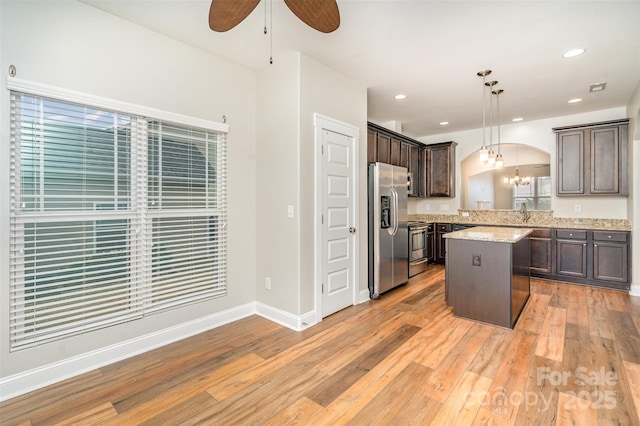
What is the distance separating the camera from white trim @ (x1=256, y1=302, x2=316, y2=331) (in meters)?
3.11

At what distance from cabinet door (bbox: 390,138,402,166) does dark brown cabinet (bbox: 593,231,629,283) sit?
10.3ft

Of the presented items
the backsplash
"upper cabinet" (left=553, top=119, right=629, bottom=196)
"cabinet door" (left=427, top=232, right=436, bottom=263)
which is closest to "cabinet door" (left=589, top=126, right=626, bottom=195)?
"upper cabinet" (left=553, top=119, right=629, bottom=196)

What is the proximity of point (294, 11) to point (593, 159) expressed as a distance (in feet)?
17.7

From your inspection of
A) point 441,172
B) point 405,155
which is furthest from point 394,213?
point 441,172

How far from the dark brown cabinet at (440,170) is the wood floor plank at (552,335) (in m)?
3.10

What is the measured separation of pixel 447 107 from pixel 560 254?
3.00 metres

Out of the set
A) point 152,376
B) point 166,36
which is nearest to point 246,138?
point 166,36

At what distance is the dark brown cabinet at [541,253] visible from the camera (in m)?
5.01

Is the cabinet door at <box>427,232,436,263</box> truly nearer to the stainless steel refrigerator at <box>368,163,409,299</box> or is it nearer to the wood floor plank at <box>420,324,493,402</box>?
the stainless steel refrigerator at <box>368,163,409,299</box>

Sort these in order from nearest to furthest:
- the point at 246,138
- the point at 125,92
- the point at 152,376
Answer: the point at 152,376 < the point at 125,92 < the point at 246,138

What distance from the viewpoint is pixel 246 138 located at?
3.47 metres

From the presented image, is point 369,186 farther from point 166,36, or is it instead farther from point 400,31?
point 166,36

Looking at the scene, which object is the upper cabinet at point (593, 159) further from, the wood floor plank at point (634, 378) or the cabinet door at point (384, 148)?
the wood floor plank at point (634, 378)

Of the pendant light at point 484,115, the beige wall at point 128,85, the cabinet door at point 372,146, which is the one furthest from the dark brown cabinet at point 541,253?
the beige wall at point 128,85
